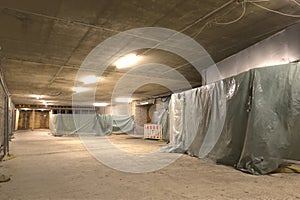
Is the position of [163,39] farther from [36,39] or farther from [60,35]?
[36,39]

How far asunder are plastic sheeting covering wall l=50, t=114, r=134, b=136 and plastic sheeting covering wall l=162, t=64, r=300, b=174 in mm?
8159

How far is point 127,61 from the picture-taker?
5785 mm

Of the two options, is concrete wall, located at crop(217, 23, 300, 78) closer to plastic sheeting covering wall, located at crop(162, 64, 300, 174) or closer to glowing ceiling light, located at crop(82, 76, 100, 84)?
plastic sheeting covering wall, located at crop(162, 64, 300, 174)

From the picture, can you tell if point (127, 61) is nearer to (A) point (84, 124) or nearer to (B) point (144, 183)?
(B) point (144, 183)

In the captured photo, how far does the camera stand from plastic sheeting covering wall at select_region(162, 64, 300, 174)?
3176 mm

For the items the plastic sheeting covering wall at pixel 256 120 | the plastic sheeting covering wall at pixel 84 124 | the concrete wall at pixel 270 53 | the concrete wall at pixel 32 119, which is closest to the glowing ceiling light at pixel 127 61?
the plastic sheeting covering wall at pixel 256 120

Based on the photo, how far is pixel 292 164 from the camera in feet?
11.1

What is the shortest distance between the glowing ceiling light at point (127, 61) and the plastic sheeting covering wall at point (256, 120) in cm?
224

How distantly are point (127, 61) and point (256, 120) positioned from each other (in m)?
3.68

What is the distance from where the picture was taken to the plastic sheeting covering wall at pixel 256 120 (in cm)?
318

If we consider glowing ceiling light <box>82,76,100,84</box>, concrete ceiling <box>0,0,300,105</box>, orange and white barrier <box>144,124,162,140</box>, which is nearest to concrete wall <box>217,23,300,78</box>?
concrete ceiling <box>0,0,300,105</box>

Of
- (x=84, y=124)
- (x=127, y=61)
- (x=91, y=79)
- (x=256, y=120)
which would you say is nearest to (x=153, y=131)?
(x=91, y=79)

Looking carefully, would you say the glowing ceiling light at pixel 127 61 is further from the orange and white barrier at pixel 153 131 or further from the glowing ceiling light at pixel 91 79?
the orange and white barrier at pixel 153 131

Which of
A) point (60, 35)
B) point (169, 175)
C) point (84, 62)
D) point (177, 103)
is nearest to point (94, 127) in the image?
point (84, 62)
